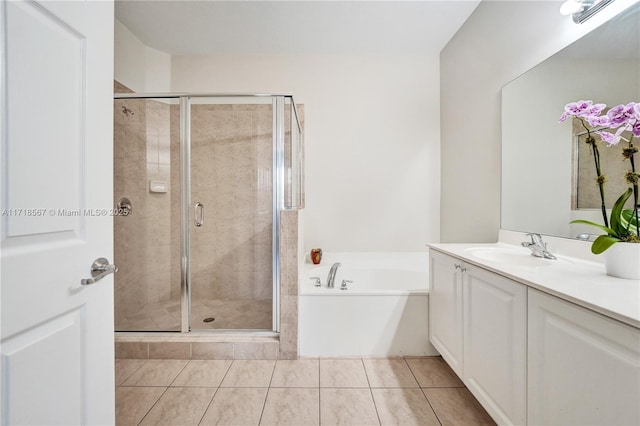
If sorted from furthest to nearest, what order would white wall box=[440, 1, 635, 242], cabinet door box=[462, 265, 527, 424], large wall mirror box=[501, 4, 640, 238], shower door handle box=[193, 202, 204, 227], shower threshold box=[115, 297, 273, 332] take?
shower door handle box=[193, 202, 204, 227], shower threshold box=[115, 297, 273, 332], white wall box=[440, 1, 635, 242], large wall mirror box=[501, 4, 640, 238], cabinet door box=[462, 265, 527, 424]

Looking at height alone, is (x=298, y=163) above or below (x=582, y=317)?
above

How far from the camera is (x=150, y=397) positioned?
5.02 ft

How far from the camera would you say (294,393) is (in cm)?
155

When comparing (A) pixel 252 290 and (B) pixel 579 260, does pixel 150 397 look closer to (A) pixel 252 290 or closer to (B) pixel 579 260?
(A) pixel 252 290

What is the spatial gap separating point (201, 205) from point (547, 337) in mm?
2349

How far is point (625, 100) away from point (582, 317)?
1.02m

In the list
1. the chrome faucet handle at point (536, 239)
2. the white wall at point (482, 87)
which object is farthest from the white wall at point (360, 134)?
the chrome faucet handle at point (536, 239)

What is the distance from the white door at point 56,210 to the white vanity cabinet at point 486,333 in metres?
1.41

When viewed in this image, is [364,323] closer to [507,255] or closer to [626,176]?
[507,255]

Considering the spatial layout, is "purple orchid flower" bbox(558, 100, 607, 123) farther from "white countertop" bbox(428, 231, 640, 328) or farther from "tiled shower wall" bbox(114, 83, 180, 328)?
"tiled shower wall" bbox(114, 83, 180, 328)

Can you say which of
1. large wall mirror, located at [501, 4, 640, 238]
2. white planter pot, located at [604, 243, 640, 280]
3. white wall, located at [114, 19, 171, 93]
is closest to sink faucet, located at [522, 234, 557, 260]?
large wall mirror, located at [501, 4, 640, 238]

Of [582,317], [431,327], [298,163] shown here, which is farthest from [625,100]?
Result: [298,163]

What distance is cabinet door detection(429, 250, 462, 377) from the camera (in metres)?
1.47

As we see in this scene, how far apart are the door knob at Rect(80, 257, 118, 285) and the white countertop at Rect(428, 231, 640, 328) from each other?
135 cm
